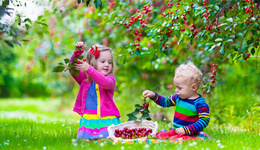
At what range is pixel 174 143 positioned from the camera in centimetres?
297

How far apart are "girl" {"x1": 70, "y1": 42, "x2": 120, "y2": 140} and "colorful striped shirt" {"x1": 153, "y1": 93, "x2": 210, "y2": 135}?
0.57 m

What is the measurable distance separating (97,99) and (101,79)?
322 millimetres

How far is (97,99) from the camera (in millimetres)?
3502

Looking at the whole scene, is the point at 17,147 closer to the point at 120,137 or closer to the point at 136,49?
the point at 120,137

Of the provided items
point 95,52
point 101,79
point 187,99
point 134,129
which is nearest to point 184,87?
point 187,99

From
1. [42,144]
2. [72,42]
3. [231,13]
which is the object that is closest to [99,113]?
[42,144]

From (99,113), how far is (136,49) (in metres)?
0.87

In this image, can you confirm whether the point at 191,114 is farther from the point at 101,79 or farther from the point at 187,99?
the point at 101,79

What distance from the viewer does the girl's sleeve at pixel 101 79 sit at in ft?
10.6

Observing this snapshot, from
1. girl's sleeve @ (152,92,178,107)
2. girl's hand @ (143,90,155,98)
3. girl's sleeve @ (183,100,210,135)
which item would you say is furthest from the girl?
girl's sleeve @ (183,100,210,135)

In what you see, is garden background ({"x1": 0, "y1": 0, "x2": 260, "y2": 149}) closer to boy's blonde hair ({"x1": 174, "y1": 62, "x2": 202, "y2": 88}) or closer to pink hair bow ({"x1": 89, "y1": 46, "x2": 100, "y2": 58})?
boy's blonde hair ({"x1": 174, "y1": 62, "x2": 202, "y2": 88})

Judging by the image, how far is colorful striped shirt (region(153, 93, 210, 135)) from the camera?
3.15 meters

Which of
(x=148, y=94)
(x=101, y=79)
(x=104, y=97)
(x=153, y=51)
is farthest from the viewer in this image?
(x=153, y=51)

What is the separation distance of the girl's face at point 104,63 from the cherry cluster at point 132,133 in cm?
73
